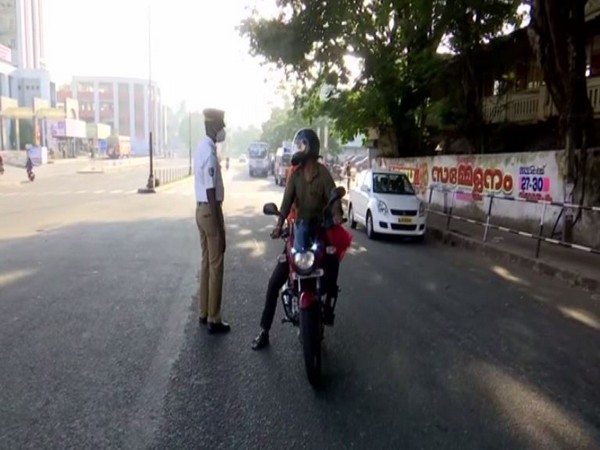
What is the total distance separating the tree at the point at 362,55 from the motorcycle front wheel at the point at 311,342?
46.1 ft

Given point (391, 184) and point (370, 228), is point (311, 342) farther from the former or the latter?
point (391, 184)

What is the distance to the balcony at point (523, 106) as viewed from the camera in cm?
1870

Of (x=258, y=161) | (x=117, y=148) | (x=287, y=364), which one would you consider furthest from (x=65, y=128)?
(x=287, y=364)

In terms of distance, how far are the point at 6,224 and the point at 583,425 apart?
13.7 meters

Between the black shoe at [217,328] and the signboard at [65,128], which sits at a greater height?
the signboard at [65,128]

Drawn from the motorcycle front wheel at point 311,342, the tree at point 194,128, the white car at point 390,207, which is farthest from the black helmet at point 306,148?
the tree at point 194,128

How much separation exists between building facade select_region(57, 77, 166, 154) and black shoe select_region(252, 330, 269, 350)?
12724 centimetres

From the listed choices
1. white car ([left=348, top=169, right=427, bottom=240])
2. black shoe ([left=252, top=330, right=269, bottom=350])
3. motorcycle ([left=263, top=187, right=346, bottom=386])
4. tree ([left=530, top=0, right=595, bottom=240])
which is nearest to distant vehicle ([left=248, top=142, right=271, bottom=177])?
white car ([left=348, top=169, right=427, bottom=240])

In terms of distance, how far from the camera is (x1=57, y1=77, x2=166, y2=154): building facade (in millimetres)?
126375

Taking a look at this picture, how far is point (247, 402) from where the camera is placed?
12.6 ft

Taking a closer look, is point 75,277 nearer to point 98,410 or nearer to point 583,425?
point 98,410

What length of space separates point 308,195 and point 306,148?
0.42 m

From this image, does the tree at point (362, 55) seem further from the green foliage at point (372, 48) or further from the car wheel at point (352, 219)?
the car wheel at point (352, 219)

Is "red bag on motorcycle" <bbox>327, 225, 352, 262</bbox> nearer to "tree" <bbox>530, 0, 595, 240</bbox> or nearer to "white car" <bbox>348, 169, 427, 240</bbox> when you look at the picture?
"white car" <bbox>348, 169, 427, 240</bbox>
